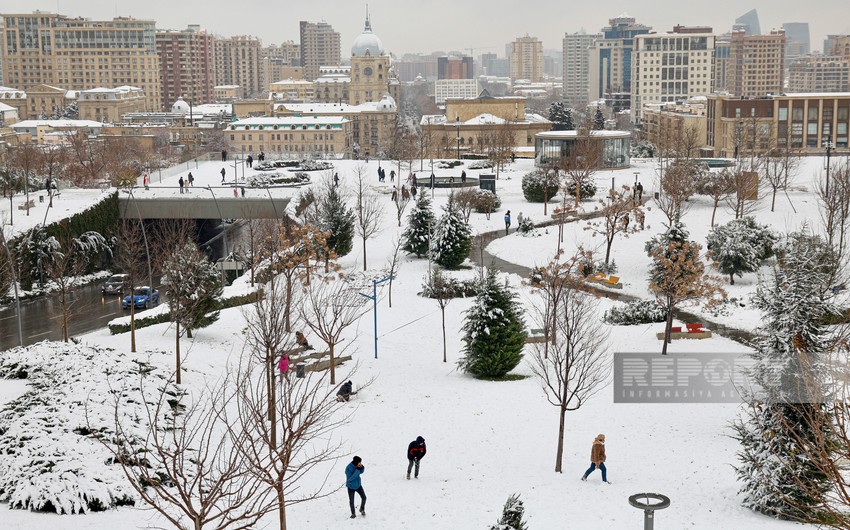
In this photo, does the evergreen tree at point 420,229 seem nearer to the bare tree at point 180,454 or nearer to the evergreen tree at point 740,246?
the evergreen tree at point 740,246

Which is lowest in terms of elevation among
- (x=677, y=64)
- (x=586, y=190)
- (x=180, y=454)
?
(x=180, y=454)

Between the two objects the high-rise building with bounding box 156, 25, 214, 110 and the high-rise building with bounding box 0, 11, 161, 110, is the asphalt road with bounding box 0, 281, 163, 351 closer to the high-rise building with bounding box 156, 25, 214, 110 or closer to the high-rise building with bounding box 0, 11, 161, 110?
the high-rise building with bounding box 0, 11, 161, 110

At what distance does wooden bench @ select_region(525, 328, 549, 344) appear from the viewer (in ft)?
94.4

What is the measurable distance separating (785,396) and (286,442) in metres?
8.49

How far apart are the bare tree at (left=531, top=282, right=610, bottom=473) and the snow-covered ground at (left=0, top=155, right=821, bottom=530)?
1.40ft

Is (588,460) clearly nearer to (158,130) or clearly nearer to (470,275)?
(470,275)

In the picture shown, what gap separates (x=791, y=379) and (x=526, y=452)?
542 cm

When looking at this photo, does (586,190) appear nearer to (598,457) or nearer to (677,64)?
(598,457)

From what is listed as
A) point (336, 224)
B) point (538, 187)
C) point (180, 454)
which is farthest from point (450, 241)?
point (180, 454)

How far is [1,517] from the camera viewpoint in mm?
16078

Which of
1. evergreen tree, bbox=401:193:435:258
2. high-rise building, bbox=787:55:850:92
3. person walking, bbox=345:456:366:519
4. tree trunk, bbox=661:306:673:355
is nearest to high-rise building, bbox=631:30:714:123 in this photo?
high-rise building, bbox=787:55:850:92

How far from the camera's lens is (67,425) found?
61.3 ft

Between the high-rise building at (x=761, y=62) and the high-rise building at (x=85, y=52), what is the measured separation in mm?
103685

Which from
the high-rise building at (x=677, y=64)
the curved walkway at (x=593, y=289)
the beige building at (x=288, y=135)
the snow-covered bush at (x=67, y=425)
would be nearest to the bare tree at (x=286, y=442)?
the snow-covered bush at (x=67, y=425)
